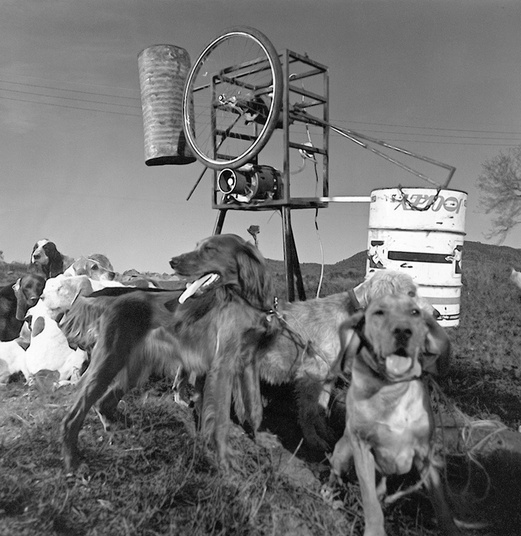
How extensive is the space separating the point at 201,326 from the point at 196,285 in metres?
0.29

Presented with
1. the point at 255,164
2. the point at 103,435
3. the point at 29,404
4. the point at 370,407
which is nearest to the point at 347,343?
the point at 370,407

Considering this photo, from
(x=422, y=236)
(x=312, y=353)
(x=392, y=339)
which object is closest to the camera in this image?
(x=392, y=339)

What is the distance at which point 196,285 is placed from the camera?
372 cm

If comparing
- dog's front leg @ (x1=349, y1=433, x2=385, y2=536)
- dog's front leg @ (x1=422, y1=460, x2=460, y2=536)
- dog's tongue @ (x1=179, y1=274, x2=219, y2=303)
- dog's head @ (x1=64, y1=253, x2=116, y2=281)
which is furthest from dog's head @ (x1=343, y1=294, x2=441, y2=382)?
dog's head @ (x1=64, y1=253, x2=116, y2=281)

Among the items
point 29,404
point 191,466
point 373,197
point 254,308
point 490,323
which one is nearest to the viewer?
point 191,466

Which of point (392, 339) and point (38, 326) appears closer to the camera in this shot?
point (392, 339)

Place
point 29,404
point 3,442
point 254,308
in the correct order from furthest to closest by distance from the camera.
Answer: point 29,404 → point 254,308 → point 3,442

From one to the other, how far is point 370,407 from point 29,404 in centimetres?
305

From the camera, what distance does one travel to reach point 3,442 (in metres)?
3.35

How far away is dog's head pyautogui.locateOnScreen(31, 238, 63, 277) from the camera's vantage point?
6.43 metres

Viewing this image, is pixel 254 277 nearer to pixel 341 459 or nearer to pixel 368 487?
pixel 341 459

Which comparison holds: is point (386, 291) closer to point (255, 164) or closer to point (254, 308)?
point (254, 308)

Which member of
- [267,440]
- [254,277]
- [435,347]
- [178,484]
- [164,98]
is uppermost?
[164,98]

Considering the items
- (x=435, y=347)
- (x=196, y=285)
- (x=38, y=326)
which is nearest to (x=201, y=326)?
(x=196, y=285)
